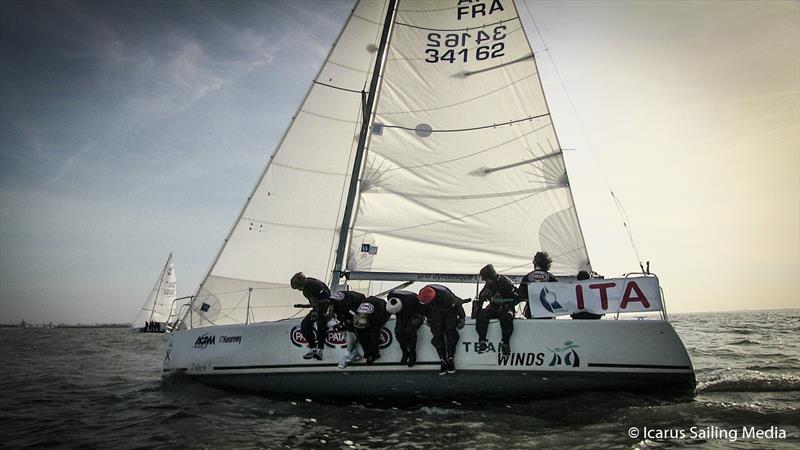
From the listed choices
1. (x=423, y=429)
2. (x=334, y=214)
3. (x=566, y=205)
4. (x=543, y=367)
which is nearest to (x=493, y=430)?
(x=423, y=429)

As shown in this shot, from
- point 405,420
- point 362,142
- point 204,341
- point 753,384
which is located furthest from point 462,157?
point 753,384

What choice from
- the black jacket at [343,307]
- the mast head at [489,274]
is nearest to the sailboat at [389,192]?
the black jacket at [343,307]

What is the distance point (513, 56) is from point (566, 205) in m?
3.26

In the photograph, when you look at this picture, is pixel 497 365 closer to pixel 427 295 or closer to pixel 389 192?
pixel 427 295

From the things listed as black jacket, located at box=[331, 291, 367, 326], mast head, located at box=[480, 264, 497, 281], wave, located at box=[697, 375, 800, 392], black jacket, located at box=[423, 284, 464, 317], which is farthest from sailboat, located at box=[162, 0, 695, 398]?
wave, located at box=[697, 375, 800, 392]

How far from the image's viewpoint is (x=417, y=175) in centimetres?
971

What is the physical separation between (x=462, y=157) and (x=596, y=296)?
394cm

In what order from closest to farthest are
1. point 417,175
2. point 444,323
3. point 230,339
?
point 444,323, point 230,339, point 417,175

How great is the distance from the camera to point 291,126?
1014 centimetres

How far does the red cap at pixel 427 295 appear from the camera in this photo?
6.55m

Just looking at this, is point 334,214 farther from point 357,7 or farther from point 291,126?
point 357,7

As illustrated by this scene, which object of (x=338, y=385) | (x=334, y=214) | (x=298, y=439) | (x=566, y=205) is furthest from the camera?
(x=334, y=214)

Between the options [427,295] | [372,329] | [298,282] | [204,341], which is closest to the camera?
[427,295]

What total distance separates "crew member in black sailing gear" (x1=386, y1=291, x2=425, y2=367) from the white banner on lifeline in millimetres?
1651
